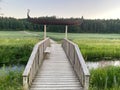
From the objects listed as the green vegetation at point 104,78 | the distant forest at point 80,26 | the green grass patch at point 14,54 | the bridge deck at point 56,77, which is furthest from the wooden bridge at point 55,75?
the distant forest at point 80,26

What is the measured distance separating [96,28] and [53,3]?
61579 mm

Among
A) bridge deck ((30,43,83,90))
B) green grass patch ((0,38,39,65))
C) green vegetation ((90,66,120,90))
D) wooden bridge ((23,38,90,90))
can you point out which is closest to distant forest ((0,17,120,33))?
green grass patch ((0,38,39,65))

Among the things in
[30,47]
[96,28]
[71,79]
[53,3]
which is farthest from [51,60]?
[96,28]

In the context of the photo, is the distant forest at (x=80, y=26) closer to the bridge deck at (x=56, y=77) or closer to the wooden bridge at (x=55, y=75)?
the bridge deck at (x=56, y=77)

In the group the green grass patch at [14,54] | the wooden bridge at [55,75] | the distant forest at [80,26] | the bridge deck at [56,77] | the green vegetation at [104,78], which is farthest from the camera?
the distant forest at [80,26]

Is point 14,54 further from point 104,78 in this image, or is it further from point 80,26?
point 80,26

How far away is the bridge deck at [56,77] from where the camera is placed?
966cm

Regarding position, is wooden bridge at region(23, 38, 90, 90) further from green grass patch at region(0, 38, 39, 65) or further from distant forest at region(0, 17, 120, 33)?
distant forest at region(0, 17, 120, 33)

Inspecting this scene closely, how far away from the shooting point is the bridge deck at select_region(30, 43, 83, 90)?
9.66 meters

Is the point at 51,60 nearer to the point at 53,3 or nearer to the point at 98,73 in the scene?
the point at 98,73

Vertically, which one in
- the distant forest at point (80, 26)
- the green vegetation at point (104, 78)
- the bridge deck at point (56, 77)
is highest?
the distant forest at point (80, 26)

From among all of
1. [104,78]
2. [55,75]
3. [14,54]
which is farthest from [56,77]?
[14,54]

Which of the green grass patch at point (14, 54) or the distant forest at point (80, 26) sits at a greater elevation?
the distant forest at point (80, 26)

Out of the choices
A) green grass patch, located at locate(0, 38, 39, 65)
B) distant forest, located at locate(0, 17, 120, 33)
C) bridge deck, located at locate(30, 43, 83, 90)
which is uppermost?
distant forest, located at locate(0, 17, 120, 33)
